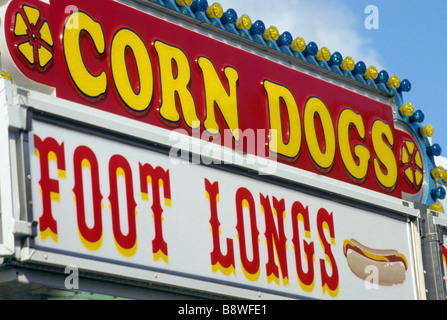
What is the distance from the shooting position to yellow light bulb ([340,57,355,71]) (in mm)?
9820

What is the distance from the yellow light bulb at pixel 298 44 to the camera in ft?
30.4

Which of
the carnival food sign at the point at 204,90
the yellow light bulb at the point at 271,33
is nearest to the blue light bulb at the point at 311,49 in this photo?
the carnival food sign at the point at 204,90

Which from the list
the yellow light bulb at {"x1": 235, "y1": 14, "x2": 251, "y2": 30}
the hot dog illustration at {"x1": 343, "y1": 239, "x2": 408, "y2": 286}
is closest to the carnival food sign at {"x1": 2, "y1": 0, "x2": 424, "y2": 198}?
the yellow light bulb at {"x1": 235, "y1": 14, "x2": 251, "y2": 30}

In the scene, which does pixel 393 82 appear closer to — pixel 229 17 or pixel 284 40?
pixel 284 40

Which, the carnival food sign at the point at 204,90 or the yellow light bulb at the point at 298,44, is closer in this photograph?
the carnival food sign at the point at 204,90

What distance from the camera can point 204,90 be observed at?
7816 millimetres

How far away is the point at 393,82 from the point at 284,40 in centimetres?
194

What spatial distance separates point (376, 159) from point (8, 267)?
17.5 feet

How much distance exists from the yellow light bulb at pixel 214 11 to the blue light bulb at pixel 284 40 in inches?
35.4

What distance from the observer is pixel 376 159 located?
383 inches

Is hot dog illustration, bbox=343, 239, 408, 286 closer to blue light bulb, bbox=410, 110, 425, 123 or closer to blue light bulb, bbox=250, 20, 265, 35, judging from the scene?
blue light bulb, bbox=250, 20, 265, 35

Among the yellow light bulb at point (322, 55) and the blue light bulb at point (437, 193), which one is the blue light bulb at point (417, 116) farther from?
the yellow light bulb at point (322, 55)

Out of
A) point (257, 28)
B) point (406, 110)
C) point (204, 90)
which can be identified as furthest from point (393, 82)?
point (204, 90)
